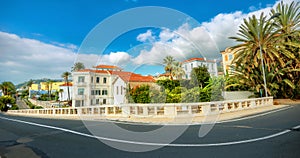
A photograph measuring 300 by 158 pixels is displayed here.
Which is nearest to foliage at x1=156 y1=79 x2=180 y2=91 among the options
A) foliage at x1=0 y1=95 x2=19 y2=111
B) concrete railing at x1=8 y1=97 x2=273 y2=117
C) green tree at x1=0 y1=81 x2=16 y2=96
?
concrete railing at x1=8 y1=97 x2=273 y2=117

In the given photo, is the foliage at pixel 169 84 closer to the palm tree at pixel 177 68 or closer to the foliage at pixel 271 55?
the palm tree at pixel 177 68

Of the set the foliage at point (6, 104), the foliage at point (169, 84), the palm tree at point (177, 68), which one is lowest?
the foliage at point (6, 104)

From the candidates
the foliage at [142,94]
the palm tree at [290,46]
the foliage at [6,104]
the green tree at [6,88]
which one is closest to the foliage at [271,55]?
the palm tree at [290,46]

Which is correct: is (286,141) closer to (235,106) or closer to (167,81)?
(235,106)

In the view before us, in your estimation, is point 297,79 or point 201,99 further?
point 297,79

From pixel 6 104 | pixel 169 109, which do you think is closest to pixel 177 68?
pixel 169 109

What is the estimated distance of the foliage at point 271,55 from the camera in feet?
76.6

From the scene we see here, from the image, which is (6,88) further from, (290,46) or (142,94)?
(290,46)

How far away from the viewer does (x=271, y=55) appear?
22.8 metres

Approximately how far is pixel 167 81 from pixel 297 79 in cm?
1818

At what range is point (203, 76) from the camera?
25.7 meters

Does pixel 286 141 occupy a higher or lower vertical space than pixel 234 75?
lower

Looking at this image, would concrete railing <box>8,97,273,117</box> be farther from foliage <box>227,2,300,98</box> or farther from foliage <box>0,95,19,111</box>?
foliage <box>0,95,19,111</box>

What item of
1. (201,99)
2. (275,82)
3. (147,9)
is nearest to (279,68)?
(275,82)
